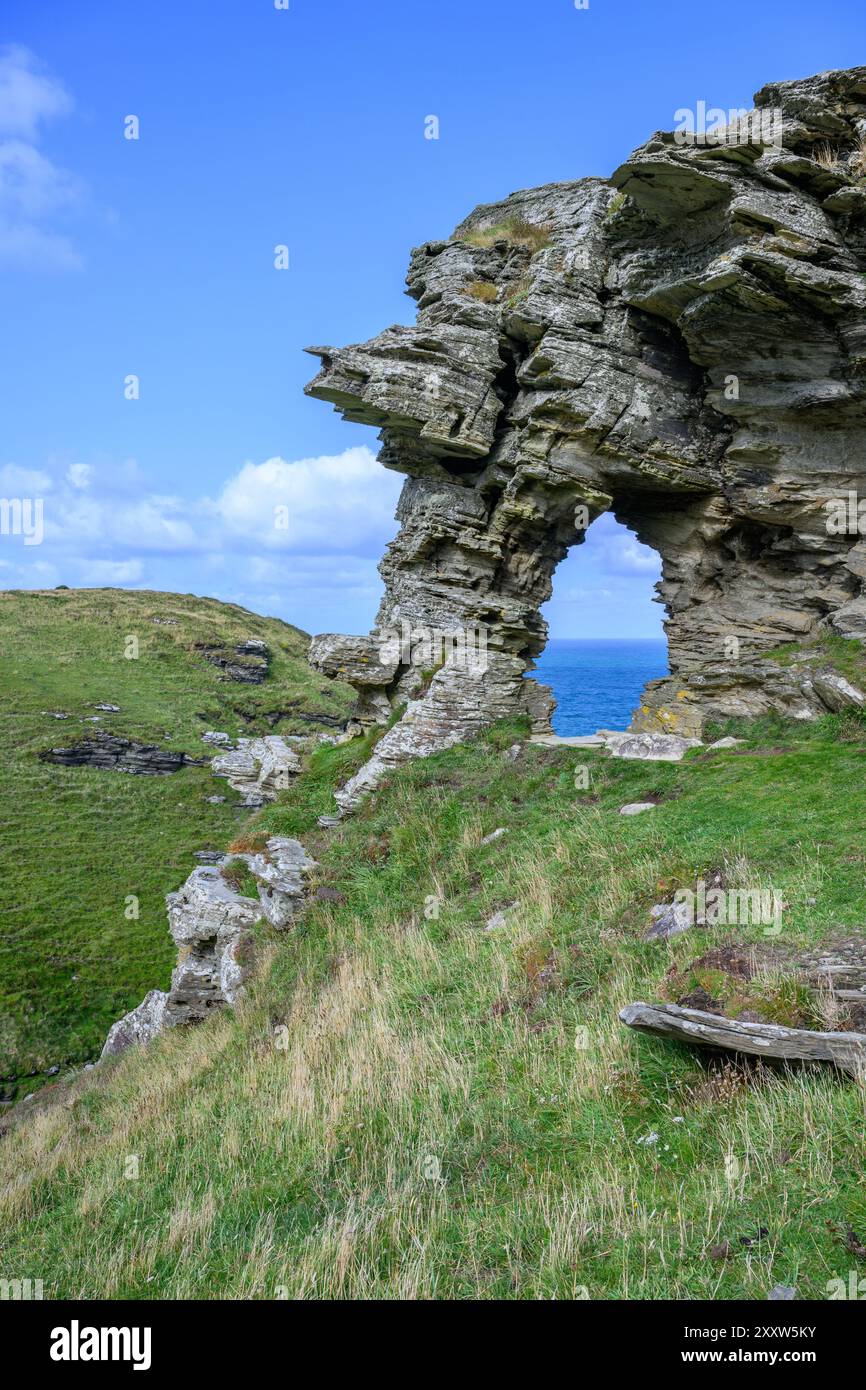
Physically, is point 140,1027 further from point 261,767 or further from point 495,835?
point 261,767

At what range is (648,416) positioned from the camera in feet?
76.0

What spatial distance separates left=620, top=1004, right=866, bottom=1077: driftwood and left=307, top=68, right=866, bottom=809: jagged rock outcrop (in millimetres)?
12722

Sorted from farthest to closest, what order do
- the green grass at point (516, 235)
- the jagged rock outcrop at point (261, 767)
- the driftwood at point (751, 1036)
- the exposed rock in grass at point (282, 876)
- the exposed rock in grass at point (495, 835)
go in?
the jagged rock outcrop at point (261, 767) < the green grass at point (516, 235) < the exposed rock in grass at point (282, 876) < the exposed rock in grass at point (495, 835) < the driftwood at point (751, 1036)

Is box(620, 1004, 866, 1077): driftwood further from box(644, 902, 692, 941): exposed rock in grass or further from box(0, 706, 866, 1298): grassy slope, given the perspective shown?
box(644, 902, 692, 941): exposed rock in grass

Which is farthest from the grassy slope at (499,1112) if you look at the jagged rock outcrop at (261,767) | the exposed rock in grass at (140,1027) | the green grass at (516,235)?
the green grass at (516,235)

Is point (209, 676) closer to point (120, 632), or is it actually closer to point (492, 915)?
point (120, 632)

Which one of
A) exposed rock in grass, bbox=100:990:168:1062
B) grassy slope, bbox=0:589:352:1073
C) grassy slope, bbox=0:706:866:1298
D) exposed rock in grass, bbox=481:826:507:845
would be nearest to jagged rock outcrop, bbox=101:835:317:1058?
exposed rock in grass, bbox=100:990:168:1062

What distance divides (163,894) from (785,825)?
3342 cm

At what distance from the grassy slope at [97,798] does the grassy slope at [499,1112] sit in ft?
50.4

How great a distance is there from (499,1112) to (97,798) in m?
47.5

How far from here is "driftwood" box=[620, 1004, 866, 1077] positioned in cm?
671

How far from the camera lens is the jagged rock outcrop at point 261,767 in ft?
101

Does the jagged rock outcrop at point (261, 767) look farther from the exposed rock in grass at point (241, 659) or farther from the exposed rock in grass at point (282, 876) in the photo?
the exposed rock in grass at point (241, 659)
